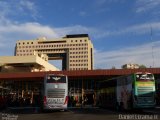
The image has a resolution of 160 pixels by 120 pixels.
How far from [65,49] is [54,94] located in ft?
418

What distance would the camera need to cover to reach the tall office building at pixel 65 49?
→ 157 meters

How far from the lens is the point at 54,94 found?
31.5 meters

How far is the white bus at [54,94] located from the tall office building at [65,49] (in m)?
124

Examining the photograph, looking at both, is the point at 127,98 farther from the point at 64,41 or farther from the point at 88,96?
the point at 64,41

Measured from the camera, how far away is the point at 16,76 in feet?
190

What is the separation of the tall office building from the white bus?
124 metres

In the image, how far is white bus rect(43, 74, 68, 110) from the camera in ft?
103

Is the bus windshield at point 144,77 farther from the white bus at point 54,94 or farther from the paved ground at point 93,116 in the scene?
the white bus at point 54,94

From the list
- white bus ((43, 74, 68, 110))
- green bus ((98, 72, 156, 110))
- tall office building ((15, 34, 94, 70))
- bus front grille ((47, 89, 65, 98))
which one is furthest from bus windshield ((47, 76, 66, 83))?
tall office building ((15, 34, 94, 70))

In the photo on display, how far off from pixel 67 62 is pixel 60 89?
126 metres

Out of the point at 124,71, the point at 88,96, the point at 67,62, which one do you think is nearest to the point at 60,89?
the point at 124,71

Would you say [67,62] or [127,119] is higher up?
[67,62]

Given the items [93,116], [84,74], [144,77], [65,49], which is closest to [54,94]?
[93,116]

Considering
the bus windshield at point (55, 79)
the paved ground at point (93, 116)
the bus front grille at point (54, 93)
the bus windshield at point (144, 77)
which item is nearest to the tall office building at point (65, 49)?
the bus windshield at point (55, 79)
